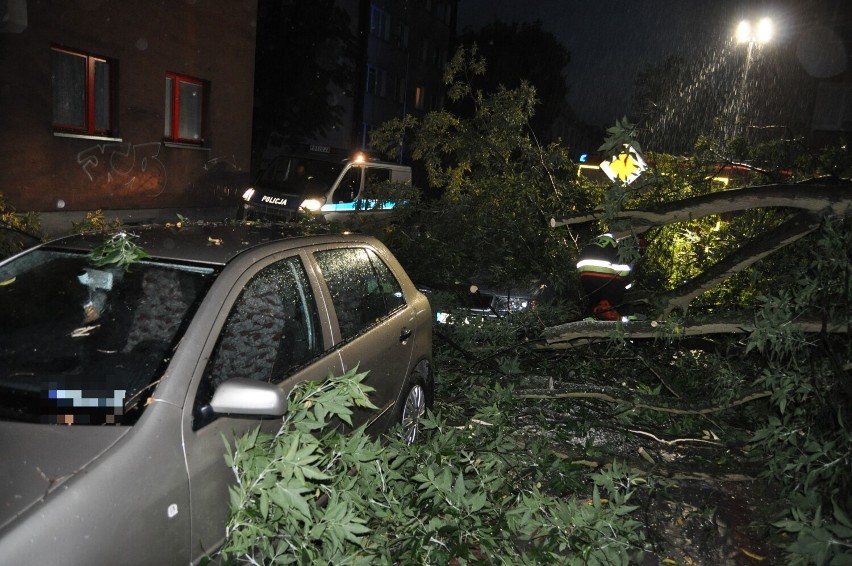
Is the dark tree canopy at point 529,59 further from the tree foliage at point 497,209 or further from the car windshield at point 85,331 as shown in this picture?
the car windshield at point 85,331

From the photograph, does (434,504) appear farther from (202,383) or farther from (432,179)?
(432,179)

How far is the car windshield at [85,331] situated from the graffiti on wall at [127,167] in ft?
35.4

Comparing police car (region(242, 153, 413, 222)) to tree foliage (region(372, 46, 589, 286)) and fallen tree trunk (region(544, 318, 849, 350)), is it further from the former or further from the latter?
fallen tree trunk (region(544, 318, 849, 350))

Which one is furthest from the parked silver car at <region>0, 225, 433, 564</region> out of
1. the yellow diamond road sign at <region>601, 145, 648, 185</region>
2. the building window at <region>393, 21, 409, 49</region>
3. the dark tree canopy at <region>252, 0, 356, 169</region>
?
the building window at <region>393, 21, 409, 49</region>

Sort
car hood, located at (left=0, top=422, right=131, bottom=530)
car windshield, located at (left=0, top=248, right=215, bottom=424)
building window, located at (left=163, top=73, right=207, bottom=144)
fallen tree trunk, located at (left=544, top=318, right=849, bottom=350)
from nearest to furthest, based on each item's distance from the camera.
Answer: car hood, located at (left=0, top=422, right=131, bottom=530) < car windshield, located at (left=0, top=248, right=215, bottom=424) < fallen tree trunk, located at (left=544, top=318, right=849, bottom=350) < building window, located at (left=163, top=73, right=207, bottom=144)

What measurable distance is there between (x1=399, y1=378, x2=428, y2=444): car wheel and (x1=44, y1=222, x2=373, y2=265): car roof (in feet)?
3.96

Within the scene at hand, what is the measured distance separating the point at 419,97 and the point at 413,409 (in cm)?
3412

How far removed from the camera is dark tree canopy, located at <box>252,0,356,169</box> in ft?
75.3

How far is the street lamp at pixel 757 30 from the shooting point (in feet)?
26.6

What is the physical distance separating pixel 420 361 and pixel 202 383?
2397 mm

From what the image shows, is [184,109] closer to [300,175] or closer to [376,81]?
[300,175]

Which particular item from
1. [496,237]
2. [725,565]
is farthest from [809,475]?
[496,237]

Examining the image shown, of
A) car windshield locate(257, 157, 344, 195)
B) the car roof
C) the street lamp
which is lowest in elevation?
the car roof

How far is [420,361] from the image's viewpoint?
15.6ft
